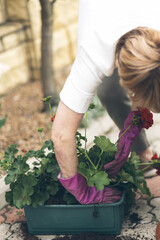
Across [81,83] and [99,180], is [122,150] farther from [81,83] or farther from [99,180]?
[81,83]

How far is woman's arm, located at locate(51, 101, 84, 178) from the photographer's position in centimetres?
161

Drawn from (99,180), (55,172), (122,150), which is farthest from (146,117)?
(55,172)

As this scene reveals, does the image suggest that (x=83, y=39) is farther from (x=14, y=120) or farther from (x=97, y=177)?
(x=14, y=120)

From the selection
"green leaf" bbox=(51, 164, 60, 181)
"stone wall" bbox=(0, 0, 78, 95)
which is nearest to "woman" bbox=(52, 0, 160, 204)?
"green leaf" bbox=(51, 164, 60, 181)

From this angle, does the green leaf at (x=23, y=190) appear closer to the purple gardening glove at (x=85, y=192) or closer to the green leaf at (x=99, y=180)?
the purple gardening glove at (x=85, y=192)

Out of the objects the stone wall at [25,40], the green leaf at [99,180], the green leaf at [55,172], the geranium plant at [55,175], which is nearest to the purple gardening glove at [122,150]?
the geranium plant at [55,175]

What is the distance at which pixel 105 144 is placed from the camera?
71.7 inches

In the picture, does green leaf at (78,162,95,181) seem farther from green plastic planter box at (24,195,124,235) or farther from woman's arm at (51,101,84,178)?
green plastic planter box at (24,195,124,235)

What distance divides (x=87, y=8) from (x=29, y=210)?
3.51ft

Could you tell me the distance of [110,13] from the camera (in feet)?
5.20

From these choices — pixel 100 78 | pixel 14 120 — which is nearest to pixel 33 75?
pixel 14 120

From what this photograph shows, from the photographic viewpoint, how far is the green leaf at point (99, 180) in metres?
1.74

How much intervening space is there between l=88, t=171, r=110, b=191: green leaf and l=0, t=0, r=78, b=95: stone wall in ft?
7.36

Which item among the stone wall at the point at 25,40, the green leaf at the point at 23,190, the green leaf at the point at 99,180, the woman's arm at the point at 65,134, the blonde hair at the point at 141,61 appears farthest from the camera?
the stone wall at the point at 25,40
